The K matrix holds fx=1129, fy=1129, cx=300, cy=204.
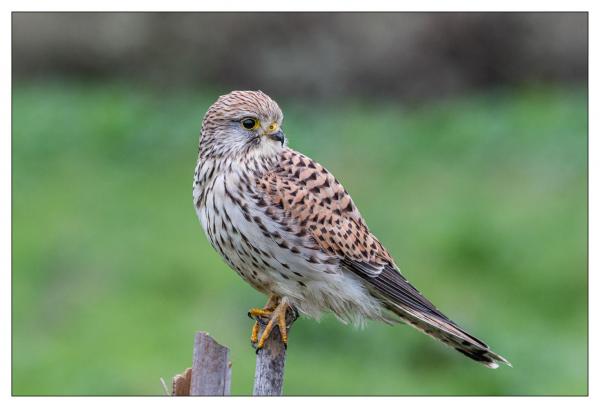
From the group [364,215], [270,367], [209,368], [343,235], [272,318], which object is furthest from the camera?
[364,215]

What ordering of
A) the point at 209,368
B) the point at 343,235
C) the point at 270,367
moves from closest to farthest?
the point at 209,368, the point at 270,367, the point at 343,235

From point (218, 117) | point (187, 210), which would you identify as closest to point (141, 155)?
point (187, 210)

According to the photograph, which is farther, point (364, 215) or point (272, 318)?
point (364, 215)

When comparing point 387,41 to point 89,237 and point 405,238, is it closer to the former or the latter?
point 405,238

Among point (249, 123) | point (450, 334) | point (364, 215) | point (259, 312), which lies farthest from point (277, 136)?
point (364, 215)

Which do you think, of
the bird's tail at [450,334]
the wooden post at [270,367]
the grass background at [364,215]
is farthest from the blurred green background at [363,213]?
the wooden post at [270,367]

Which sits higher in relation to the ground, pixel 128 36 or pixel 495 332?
pixel 128 36

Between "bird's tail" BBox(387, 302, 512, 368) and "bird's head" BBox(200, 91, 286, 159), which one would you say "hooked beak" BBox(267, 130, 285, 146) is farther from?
"bird's tail" BBox(387, 302, 512, 368)

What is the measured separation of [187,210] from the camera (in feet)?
33.9

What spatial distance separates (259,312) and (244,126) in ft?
2.67

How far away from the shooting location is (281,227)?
4.88m

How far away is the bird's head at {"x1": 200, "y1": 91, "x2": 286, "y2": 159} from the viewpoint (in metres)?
4.86

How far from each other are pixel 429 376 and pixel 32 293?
341cm

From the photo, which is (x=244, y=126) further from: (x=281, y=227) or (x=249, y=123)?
(x=281, y=227)
